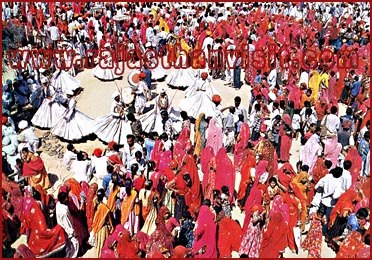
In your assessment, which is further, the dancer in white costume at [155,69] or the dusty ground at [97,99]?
the dancer in white costume at [155,69]

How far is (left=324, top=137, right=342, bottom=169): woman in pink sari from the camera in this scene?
366 inches

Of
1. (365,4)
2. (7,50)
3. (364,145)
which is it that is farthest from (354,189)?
(365,4)

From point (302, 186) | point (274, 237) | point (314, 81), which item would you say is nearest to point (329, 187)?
point (302, 186)

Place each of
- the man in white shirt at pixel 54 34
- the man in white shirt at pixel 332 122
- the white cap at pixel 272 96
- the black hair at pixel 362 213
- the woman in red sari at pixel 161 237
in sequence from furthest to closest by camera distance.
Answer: the man in white shirt at pixel 54 34 → the white cap at pixel 272 96 → the man in white shirt at pixel 332 122 → the black hair at pixel 362 213 → the woman in red sari at pixel 161 237

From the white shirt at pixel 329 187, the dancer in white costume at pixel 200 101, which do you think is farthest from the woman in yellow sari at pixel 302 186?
the dancer in white costume at pixel 200 101

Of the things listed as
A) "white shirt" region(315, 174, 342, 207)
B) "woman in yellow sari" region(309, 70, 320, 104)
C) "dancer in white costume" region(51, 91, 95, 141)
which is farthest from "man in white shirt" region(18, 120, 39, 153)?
"woman in yellow sari" region(309, 70, 320, 104)

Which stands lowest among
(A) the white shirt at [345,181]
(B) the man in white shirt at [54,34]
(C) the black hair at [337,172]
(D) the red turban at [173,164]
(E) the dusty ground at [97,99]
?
(E) the dusty ground at [97,99]

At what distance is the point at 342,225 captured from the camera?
25.0 feet

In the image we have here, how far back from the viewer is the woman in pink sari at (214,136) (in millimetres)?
9875

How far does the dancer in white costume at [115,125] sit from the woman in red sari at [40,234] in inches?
138

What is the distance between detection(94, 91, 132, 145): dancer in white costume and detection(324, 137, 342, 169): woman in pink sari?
3741 mm

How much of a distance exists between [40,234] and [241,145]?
4.13 metres

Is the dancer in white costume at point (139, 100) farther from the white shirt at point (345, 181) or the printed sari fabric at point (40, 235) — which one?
the white shirt at point (345, 181)

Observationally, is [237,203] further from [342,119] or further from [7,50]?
[7,50]
